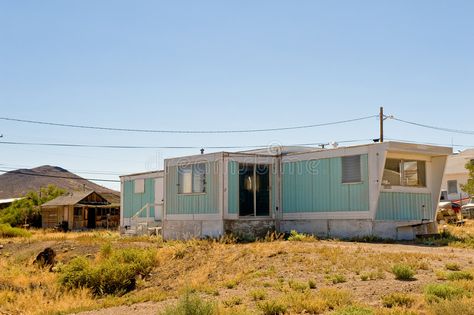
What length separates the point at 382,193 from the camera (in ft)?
59.7

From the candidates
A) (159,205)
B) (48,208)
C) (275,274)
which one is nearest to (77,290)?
(275,274)

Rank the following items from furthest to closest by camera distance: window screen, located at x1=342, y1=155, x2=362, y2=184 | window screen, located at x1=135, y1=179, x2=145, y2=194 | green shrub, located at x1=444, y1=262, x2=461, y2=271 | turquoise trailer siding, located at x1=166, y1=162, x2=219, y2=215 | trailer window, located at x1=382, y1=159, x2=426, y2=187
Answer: window screen, located at x1=135, y1=179, x2=145, y2=194 < turquoise trailer siding, located at x1=166, y1=162, x2=219, y2=215 < trailer window, located at x1=382, y1=159, x2=426, y2=187 < window screen, located at x1=342, y1=155, x2=362, y2=184 < green shrub, located at x1=444, y1=262, x2=461, y2=271

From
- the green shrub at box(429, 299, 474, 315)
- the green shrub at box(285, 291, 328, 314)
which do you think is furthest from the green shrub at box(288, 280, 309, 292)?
the green shrub at box(429, 299, 474, 315)

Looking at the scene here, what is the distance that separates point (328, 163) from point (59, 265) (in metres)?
9.42

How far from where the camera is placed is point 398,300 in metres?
8.81

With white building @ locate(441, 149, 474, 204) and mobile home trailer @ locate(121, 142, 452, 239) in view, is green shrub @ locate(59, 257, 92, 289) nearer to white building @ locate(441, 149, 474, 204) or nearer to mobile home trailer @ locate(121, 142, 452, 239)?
mobile home trailer @ locate(121, 142, 452, 239)

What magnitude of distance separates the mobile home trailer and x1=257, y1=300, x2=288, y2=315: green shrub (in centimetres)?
958

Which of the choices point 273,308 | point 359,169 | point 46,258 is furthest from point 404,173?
point 46,258

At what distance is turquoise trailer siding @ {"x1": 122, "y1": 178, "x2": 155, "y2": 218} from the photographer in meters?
26.8

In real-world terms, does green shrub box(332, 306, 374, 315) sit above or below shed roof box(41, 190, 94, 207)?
below


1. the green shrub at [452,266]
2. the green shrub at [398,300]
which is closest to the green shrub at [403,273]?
the green shrub at [452,266]

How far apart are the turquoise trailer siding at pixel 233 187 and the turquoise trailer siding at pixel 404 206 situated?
484cm

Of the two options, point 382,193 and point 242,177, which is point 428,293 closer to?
point 382,193

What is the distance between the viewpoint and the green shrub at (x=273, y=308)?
28.8ft
